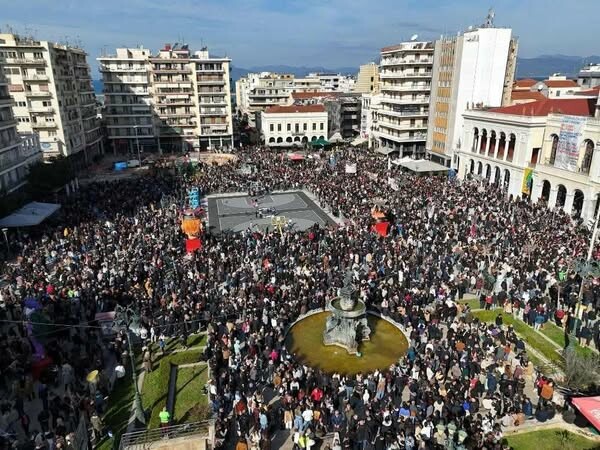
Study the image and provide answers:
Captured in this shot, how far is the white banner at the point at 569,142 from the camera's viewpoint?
36469mm

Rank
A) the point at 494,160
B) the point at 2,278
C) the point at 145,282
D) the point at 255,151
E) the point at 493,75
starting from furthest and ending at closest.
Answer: the point at 255,151, the point at 493,75, the point at 494,160, the point at 2,278, the point at 145,282

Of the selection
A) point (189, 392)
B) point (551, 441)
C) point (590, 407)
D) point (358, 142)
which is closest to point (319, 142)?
point (358, 142)

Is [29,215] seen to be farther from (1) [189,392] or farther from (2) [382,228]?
(2) [382,228]

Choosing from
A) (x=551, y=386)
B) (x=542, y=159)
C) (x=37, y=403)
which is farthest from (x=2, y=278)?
(x=542, y=159)

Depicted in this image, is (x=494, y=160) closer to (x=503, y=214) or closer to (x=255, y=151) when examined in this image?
(x=503, y=214)

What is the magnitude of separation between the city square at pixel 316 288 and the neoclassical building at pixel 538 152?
218 mm

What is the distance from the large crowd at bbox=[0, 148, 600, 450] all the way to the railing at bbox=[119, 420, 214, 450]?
587mm

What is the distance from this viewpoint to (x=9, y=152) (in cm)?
4166

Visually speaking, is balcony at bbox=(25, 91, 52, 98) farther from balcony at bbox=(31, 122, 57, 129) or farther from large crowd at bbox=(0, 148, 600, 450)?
large crowd at bbox=(0, 148, 600, 450)

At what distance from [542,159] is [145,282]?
126 feet

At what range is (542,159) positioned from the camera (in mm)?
42062

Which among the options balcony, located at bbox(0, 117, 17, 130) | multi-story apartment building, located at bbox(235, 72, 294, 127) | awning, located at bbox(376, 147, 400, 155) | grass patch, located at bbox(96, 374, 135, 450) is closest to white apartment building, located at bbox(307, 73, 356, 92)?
multi-story apartment building, located at bbox(235, 72, 294, 127)

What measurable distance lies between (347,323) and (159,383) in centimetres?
827

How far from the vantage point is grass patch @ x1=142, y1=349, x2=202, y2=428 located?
51.7 ft
